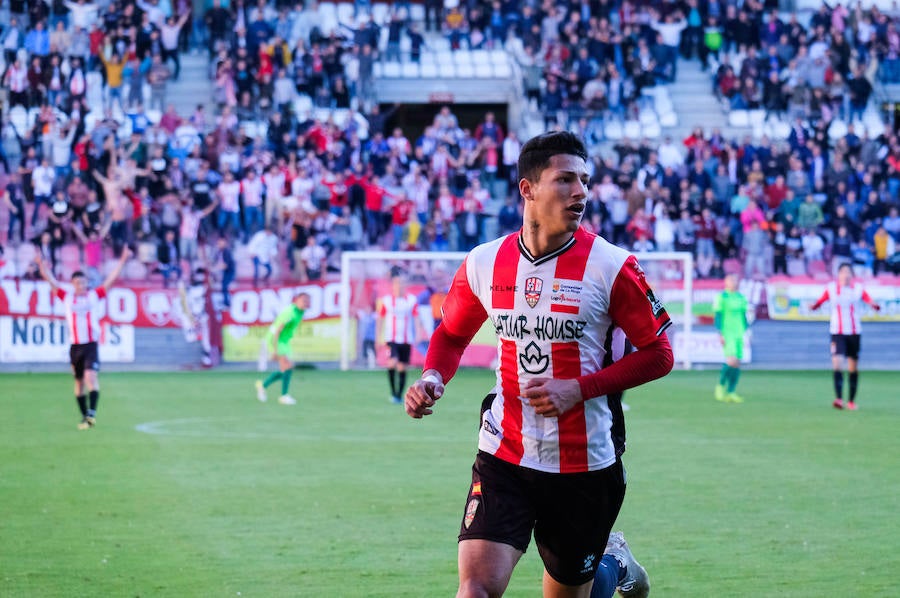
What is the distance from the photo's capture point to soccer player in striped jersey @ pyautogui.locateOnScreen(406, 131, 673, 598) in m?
5.29

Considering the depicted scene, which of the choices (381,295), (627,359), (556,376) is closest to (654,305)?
(627,359)

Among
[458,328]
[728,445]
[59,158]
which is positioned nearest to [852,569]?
[458,328]

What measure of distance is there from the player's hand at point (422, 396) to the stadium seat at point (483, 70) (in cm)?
3174

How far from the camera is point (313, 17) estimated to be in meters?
35.4

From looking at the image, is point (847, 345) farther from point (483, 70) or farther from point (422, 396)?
point (483, 70)

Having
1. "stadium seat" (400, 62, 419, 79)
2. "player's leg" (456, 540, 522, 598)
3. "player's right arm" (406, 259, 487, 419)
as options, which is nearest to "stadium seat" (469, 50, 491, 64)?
"stadium seat" (400, 62, 419, 79)

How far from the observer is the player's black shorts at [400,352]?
70.7ft

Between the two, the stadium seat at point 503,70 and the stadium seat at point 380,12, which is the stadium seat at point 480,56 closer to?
the stadium seat at point 503,70

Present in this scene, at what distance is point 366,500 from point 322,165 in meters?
20.2

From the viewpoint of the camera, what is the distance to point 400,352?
2162cm

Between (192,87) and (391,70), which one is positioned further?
(391,70)

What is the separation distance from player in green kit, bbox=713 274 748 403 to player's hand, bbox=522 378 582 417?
16741mm

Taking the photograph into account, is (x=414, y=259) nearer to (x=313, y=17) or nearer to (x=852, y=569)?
(x=313, y=17)

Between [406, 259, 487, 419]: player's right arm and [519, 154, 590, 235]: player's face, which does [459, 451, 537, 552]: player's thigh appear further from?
[519, 154, 590, 235]: player's face
